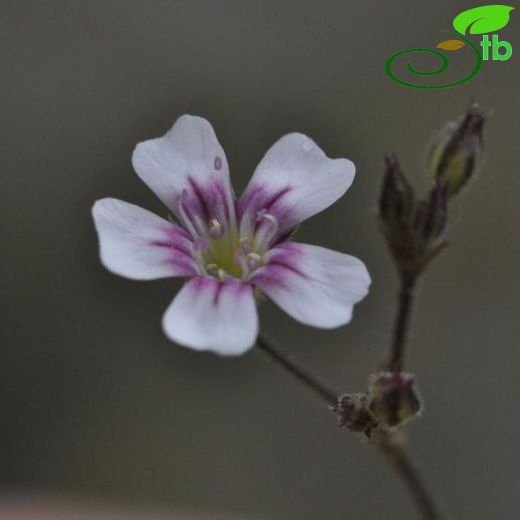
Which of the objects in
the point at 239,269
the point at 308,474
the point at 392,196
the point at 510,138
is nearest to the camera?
the point at 392,196

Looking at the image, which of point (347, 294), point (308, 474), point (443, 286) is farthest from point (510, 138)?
point (347, 294)

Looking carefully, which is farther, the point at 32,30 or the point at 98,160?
the point at 32,30

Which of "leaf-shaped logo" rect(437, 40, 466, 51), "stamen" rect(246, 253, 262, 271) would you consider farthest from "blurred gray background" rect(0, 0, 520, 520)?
"stamen" rect(246, 253, 262, 271)

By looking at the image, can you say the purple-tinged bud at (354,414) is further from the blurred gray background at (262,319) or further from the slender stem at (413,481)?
the blurred gray background at (262,319)

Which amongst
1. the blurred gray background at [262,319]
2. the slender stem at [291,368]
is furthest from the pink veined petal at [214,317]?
the blurred gray background at [262,319]

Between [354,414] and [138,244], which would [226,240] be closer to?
[138,244]

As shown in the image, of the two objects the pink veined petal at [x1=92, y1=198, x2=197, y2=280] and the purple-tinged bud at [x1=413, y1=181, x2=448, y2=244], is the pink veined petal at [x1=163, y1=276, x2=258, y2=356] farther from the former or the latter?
the purple-tinged bud at [x1=413, y1=181, x2=448, y2=244]

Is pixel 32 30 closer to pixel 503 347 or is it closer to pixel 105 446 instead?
pixel 105 446
